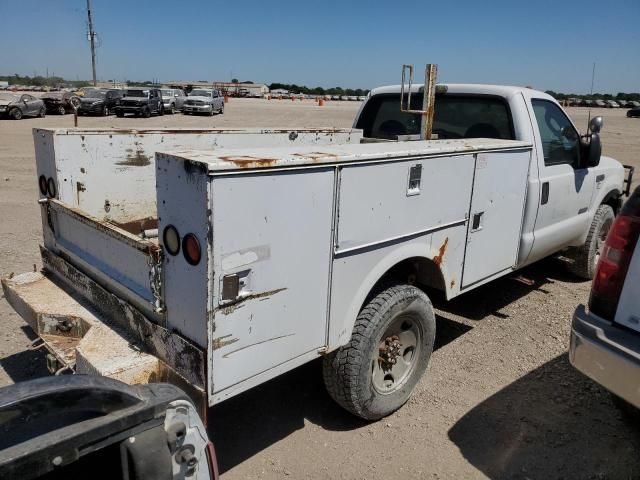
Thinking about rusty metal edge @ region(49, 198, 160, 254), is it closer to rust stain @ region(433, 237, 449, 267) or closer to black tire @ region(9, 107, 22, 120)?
rust stain @ region(433, 237, 449, 267)

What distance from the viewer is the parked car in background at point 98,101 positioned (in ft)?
98.0

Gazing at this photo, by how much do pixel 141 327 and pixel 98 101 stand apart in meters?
30.6

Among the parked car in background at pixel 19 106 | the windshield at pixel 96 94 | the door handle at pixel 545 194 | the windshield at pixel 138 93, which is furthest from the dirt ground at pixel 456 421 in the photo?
the windshield at pixel 96 94

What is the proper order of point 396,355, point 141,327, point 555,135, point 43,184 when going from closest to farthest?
point 141,327
point 396,355
point 43,184
point 555,135

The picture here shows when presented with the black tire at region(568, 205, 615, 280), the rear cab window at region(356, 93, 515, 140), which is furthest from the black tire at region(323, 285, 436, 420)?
the black tire at region(568, 205, 615, 280)

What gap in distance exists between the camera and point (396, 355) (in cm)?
336

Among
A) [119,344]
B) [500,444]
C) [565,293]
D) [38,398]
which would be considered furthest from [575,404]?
[38,398]

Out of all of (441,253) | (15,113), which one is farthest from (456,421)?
(15,113)

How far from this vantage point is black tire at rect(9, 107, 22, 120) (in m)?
27.0

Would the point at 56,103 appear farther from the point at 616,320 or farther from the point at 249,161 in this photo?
the point at 616,320

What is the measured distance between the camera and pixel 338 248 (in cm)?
271

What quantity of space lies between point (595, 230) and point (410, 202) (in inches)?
132

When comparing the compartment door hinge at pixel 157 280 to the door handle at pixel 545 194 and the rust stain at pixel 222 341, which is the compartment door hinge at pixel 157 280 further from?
the door handle at pixel 545 194

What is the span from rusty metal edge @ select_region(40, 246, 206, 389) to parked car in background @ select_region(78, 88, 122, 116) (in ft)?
96.0
